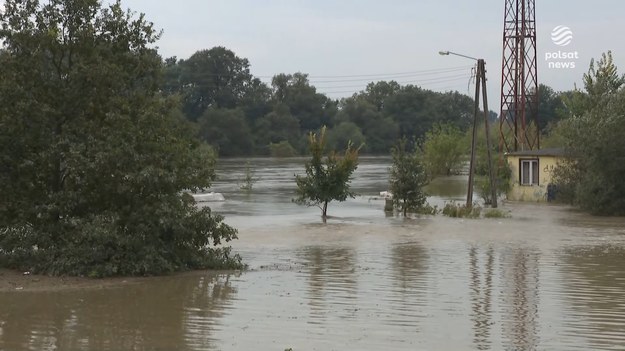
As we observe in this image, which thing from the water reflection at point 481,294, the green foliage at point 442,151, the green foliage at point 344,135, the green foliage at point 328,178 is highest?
the green foliage at point 344,135

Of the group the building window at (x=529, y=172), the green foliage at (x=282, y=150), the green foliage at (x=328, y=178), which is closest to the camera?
the green foliage at (x=328, y=178)

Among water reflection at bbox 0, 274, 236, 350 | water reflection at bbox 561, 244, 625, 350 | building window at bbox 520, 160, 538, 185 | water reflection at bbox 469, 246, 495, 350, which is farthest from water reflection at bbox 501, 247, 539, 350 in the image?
building window at bbox 520, 160, 538, 185

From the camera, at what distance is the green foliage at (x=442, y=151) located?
67.9m

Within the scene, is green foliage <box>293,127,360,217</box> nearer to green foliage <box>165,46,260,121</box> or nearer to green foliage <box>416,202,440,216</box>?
green foliage <box>416,202,440,216</box>

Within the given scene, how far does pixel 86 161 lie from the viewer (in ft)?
54.2

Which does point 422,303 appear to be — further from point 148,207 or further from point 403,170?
point 403,170

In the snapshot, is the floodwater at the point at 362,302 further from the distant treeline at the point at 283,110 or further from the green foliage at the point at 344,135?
the green foliage at the point at 344,135

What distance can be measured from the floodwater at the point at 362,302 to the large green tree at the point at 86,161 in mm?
1008

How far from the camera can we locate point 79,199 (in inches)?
667

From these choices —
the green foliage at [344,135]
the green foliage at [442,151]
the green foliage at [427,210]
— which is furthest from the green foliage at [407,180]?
the green foliage at [344,135]

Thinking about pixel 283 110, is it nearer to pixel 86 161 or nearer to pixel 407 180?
pixel 407 180

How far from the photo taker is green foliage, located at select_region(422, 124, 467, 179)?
223 feet

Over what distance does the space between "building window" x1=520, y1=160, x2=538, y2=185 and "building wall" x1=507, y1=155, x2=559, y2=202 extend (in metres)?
0.18

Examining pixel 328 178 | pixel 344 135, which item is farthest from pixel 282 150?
pixel 328 178
